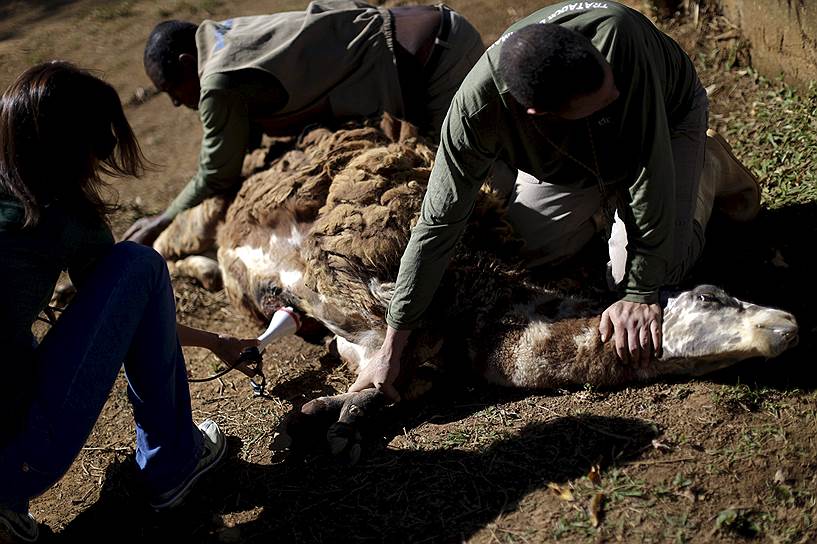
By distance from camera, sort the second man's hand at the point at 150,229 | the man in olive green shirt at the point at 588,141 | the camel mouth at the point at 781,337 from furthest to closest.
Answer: the second man's hand at the point at 150,229 < the camel mouth at the point at 781,337 < the man in olive green shirt at the point at 588,141

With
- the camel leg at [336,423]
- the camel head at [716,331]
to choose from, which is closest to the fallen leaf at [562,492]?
the camel head at [716,331]

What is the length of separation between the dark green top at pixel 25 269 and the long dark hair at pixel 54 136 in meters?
0.06

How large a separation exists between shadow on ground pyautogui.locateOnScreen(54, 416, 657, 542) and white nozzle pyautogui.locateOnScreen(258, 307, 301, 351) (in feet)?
2.99

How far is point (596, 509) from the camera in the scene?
2857 mm

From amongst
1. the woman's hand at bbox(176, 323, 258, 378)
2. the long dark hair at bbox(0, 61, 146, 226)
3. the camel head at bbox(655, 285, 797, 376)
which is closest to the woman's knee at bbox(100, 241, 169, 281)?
the long dark hair at bbox(0, 61, 146, 226)

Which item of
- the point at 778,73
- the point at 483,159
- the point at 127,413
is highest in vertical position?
the point at 483,159

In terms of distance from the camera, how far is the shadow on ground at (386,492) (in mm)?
3061

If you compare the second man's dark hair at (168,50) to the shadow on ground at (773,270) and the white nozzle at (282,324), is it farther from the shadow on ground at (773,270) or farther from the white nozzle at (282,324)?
the shadow on ground at (773,270)

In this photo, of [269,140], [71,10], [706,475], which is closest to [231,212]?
[269,140]

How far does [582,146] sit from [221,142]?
7.03 ft

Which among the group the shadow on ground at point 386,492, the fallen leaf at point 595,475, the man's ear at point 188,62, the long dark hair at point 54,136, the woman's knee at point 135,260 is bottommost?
the shadow on ground at point 386,492

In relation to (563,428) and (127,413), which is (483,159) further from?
(127,413)

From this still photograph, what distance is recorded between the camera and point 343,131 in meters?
4.51

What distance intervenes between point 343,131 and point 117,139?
173 cm
